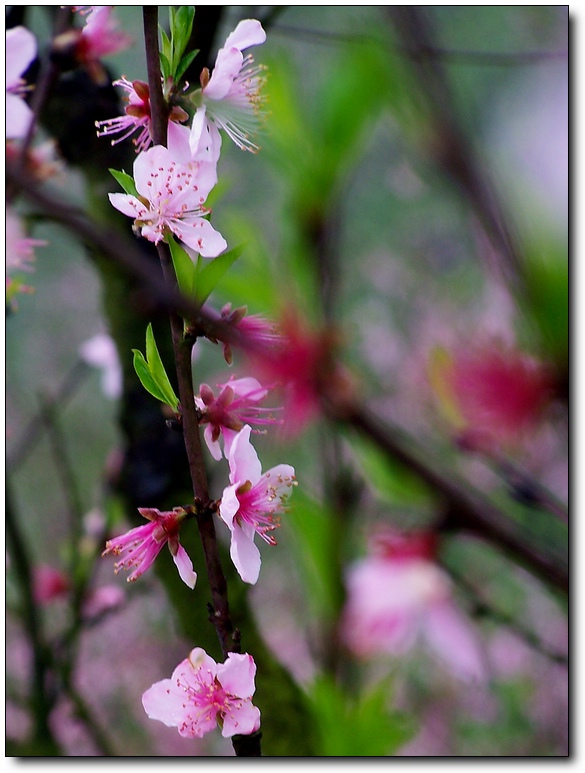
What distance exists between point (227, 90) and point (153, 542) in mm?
283

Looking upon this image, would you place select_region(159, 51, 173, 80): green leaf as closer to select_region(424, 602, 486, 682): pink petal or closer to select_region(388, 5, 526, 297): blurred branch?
select_region(388, 5, 526, 297): blurred branch

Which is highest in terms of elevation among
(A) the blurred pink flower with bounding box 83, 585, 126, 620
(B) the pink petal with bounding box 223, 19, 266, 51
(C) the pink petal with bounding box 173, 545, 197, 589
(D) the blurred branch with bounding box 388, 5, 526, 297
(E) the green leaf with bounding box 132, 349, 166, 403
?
(D) the blurred branch with bounding box 388, 5, 526, 297

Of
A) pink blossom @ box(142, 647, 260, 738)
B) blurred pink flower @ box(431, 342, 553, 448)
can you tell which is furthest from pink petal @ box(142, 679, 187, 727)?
blurred pink flower @ box(431, 342, 553, 448)

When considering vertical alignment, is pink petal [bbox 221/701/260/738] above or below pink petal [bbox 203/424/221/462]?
below

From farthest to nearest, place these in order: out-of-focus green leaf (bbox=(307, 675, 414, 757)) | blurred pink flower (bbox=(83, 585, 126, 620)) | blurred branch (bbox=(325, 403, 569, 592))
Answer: blurred pink flower (bbox=(83, 585, 126, 620)) → out-of-focus green leaf (bbox=(307, 675, 414, 757)) → blurred branch (bbox=(325, 403, 569, 592))

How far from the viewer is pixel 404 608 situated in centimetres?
37

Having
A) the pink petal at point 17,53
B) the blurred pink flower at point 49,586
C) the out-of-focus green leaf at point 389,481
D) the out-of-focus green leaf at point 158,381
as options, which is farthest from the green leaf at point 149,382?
the blurred pink flower at point 49,586

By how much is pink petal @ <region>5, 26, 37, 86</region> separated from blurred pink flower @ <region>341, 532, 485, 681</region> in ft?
1.65

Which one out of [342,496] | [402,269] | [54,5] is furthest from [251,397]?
A: [402,269]

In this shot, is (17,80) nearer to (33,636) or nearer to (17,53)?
(17,53)

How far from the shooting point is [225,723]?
0.45m

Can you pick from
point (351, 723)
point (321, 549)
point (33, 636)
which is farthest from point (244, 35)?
point (33, 636)

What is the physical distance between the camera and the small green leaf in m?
0.42

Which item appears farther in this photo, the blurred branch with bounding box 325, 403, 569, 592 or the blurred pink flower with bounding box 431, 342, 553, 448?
the blurred pink flower with bounding box 431, 342, 553, 448
